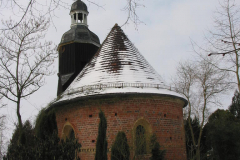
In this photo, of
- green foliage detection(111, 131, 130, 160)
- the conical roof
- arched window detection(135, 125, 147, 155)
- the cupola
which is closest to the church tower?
the cupola

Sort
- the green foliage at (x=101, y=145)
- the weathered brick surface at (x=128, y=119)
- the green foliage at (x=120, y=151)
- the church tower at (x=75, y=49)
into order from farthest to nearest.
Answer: the church tower at (x=75, y=49)
the weathered brick surface at (x=128, y=119)
the green foliage at (x=120, y=151)
the green foliage at (x=101, y=145)

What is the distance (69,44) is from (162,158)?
36.5 feet

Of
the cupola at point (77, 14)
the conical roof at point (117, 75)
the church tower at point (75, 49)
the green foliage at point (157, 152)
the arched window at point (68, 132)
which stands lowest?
the green foliage at point (157, 152)

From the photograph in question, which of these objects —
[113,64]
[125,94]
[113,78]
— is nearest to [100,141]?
[125,94]

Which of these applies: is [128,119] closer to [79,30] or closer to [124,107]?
[124,107]

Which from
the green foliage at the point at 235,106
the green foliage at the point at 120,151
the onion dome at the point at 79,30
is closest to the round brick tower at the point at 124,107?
the green foliage at the point at 120,151

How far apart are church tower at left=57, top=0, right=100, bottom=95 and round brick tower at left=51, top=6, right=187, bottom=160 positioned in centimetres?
453

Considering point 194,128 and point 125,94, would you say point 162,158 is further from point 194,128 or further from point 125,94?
point 194,128

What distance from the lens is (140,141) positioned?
11.5 m

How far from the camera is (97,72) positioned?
14.8 meters

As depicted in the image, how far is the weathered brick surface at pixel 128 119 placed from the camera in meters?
13.3

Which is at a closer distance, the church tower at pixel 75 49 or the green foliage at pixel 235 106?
the church tower at pixel 75 49

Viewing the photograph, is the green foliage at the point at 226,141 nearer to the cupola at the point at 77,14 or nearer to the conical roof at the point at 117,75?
the conical roof at the point at 117,75

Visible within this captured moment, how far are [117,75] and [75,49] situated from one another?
6571mm
